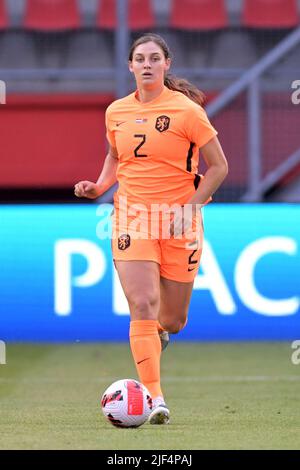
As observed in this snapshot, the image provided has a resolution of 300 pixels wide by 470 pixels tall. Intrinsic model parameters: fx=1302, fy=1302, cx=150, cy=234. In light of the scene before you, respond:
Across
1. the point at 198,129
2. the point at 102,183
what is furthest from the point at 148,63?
the point at 102,183

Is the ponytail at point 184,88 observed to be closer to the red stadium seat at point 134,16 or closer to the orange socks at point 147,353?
the orange socks at point 147,353

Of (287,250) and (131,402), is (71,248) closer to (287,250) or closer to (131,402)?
(287,250)

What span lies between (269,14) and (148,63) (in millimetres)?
6825

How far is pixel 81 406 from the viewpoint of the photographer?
7.96m

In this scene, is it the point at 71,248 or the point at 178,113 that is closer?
the point at 178,113

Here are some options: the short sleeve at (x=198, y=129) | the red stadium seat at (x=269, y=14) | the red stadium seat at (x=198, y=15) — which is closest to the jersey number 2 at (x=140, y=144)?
the short sleeve at (x=198, y=129)

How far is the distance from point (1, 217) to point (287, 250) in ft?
8.53

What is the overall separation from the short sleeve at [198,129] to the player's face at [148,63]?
27cm

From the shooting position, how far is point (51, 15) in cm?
1366

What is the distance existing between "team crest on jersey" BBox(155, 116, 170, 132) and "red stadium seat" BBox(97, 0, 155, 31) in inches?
265

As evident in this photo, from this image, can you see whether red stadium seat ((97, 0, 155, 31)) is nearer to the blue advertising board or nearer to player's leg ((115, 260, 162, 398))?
the blue advertising board
